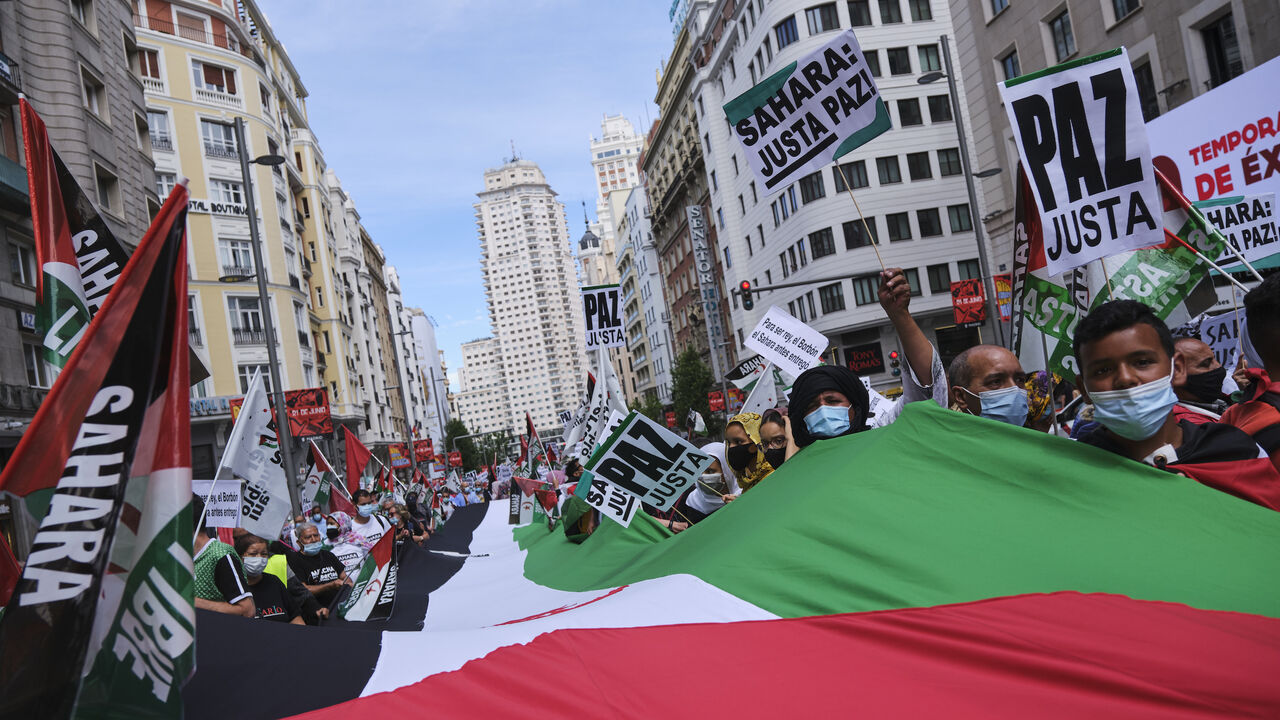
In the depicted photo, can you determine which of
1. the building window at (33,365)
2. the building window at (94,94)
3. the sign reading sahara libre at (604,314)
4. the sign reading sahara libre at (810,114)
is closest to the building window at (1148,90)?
the sign reading sahara libre at (604,314)

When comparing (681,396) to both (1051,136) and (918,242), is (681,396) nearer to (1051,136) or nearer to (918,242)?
(918,242)

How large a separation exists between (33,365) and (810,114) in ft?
72.7

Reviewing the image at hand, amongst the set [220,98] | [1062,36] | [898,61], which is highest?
[220,98]

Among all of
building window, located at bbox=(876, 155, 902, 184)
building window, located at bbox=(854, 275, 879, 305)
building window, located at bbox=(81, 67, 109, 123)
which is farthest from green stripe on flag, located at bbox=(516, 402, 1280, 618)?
building window, located at bbox=(876, 155, 902, 184)

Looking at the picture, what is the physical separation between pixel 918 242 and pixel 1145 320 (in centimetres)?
4431

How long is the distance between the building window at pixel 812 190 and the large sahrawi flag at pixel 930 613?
4353 cm

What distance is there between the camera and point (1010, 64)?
2594cm

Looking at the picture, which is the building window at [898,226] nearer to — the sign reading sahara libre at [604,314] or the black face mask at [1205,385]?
the sign reading sahara libre at [604,314]

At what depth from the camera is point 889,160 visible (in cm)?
4575

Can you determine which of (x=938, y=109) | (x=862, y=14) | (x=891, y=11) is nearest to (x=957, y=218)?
(x=938, y=109)

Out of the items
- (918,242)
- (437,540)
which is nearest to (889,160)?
(918,242)

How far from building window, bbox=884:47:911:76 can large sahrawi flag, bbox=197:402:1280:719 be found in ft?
150

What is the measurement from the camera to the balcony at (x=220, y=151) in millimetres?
45344

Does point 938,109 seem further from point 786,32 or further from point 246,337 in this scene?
point 246,337
